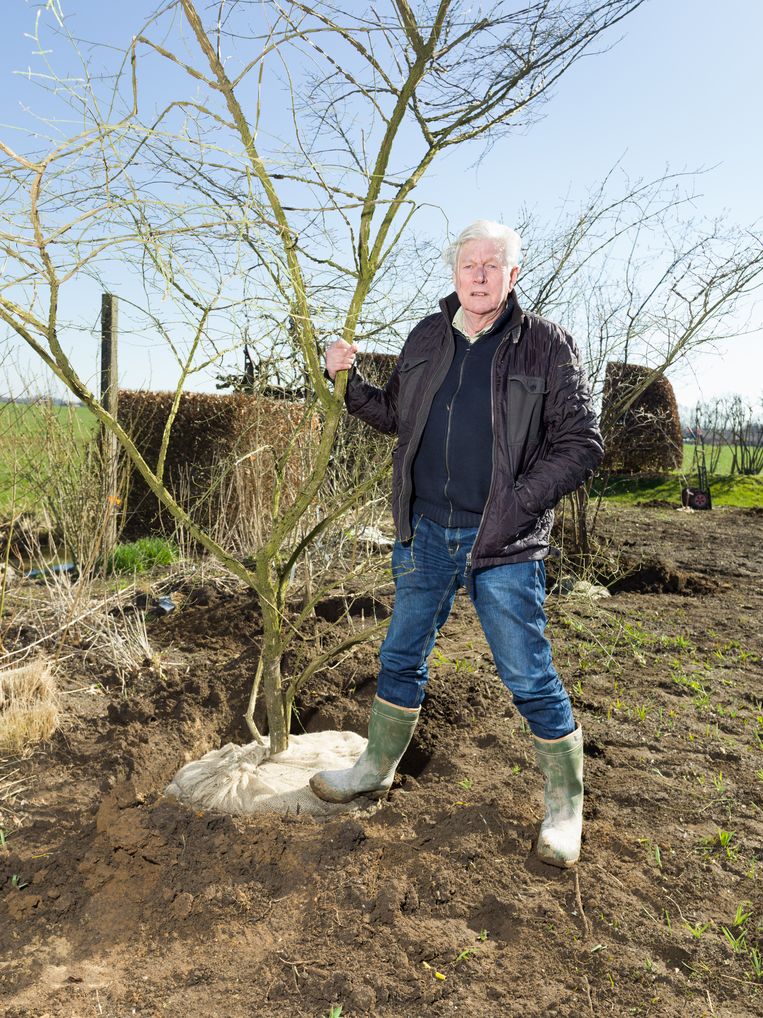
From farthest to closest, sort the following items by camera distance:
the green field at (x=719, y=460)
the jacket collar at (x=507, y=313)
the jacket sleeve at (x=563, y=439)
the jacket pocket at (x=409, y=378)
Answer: the green field at (x=719, y=460)
the jacket pocket at (x=409, y=378)
the jacket collar at (x=507, y=313)
the jacket sleeve at (x=563, y=439)

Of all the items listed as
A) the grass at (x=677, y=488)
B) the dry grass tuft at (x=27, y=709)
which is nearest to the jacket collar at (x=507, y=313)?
the dry grass tuft at (x=27, y=709)

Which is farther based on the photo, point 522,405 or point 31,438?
point 31,438

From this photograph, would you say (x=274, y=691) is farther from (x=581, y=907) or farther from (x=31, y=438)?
(x=31, y=438)

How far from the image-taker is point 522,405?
2.48 m

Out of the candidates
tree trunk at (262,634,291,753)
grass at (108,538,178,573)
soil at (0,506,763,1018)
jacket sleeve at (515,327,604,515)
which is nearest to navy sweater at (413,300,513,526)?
jacket sleeve at (515,327,604,515)

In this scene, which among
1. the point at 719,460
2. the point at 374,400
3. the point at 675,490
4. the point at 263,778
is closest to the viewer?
the point at 374,400

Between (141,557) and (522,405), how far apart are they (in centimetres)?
505

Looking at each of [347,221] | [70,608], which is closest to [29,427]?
[70,608]

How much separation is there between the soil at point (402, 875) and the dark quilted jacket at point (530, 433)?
0.96m

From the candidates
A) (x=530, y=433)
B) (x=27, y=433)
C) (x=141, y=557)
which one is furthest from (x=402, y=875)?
(x=141, y=557)

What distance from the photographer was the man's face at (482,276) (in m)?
2.51

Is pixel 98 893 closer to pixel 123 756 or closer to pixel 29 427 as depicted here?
pixel 123 756

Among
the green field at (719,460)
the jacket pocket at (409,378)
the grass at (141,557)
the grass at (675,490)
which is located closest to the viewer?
the jacket pocket at (409,378)

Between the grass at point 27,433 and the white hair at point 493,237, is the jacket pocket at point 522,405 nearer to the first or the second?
the white hair at point 493,237
